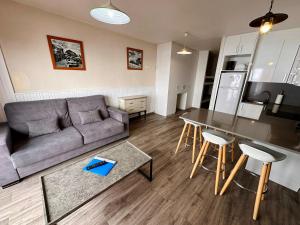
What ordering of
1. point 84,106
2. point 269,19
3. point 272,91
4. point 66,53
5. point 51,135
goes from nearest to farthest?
1. point 269,19
2. point 51,135
3. point 66,53
4. point 84,106
5. point 272,91

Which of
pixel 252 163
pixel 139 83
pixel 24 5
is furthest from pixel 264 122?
pixel 24 5

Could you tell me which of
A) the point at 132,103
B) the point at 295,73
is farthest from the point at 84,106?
the point at 295,73

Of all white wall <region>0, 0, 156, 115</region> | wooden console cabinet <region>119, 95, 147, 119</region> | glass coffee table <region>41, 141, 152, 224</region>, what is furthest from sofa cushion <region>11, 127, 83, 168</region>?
wooden console cabinet <region>119, 95, 147, 119</region>

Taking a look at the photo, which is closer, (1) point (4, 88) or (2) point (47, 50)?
(1) point (4, 88)

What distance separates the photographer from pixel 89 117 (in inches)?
101

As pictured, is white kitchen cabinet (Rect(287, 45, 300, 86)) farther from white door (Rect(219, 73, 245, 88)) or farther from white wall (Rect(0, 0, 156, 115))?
white wall (Rect(0, 0, 156, 115))

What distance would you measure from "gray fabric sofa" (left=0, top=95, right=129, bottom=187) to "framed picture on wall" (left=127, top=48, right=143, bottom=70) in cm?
150

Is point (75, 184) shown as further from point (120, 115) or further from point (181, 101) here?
point (181, 101)

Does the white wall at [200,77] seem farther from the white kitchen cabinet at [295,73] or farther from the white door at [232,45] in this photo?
the white kitchen cabinet at [295,73]

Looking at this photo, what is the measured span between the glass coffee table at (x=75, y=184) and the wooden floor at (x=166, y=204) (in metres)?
0.40

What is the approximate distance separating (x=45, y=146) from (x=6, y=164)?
0.41 m

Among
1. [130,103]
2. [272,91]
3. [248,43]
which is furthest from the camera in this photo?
[130,103]

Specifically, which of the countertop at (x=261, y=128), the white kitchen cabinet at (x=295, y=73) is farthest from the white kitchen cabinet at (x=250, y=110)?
the countertop at (x=261, y=128)

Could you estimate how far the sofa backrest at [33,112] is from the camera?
199 centimetres
